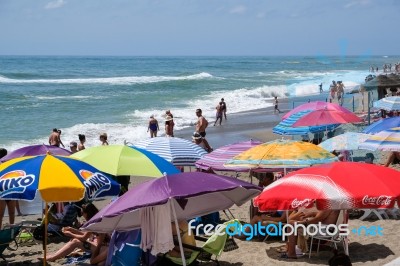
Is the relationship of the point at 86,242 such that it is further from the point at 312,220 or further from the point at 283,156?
the point at 312,220

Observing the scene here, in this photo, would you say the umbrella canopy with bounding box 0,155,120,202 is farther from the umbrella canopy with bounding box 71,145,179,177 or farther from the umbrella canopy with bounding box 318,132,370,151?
the umbrella canopy with bounding box 318,132,370,151

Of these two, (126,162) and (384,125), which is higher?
(126,162)

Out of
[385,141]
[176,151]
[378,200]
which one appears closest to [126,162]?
[176,151]

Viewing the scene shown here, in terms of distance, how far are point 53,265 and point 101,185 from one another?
5.32 feet

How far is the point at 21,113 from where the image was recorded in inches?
1312

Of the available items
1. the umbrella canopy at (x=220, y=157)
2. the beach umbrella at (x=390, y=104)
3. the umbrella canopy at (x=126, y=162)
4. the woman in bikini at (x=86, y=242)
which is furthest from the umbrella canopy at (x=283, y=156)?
the beach umbrella at (x=390, y=104)

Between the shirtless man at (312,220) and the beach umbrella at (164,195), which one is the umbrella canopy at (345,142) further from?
the beach umbrella at (164,195)

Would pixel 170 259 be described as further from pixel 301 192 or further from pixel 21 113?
pixel 21 113

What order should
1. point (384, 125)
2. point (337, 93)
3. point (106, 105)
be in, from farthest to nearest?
1. point (106, 105)
2. point (337, 93)
3. point (384, 125)

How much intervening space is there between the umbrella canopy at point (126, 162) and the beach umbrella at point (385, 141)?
3343mm

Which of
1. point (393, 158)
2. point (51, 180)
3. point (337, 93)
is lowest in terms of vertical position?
point (337, 93)

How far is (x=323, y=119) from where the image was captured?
507 inches

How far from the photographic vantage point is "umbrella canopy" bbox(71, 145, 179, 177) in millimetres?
8289

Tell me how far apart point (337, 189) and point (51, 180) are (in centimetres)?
297
